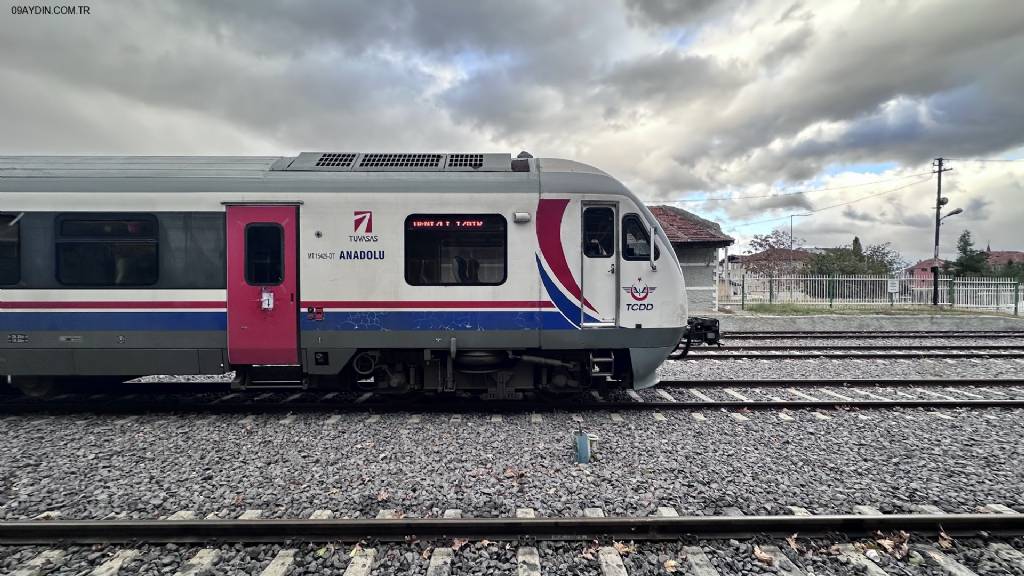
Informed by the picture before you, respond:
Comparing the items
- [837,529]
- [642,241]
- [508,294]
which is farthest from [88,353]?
[837,529]

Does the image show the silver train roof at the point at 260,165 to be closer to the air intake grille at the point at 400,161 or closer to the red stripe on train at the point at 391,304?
the air intake grille at the point at 400,161

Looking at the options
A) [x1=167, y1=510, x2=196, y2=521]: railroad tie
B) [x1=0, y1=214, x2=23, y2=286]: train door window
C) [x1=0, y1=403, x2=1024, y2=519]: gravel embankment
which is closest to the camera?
[x1=167, y1=510, x2=196, y2=521]: railroad tie

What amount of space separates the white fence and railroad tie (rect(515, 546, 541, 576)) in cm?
2005

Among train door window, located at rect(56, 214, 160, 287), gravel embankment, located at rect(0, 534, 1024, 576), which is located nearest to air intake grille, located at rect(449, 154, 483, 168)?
train door window, located at rect(56, 214, 160, 287)

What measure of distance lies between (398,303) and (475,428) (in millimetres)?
1817

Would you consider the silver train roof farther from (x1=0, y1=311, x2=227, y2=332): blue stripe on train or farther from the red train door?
(x1=0, y1=311, x2=227, y2=332): blue stripe on train

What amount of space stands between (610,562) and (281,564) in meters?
2.13

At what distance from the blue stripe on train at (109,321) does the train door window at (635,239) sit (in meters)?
5.20

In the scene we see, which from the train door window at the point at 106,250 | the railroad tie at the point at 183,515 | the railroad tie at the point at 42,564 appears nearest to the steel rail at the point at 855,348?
the railroad tie at the point at 183,515

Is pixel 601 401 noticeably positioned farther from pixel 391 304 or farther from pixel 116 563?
pixel 116 563

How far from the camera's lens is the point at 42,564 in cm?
302

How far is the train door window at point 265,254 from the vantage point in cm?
584

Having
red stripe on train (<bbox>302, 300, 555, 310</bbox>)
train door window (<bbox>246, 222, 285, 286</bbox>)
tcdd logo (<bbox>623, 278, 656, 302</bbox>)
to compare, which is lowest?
red stripe on train (<bbox>302, 300, 555, 310</bbox>)

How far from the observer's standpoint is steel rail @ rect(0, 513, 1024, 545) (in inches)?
128
